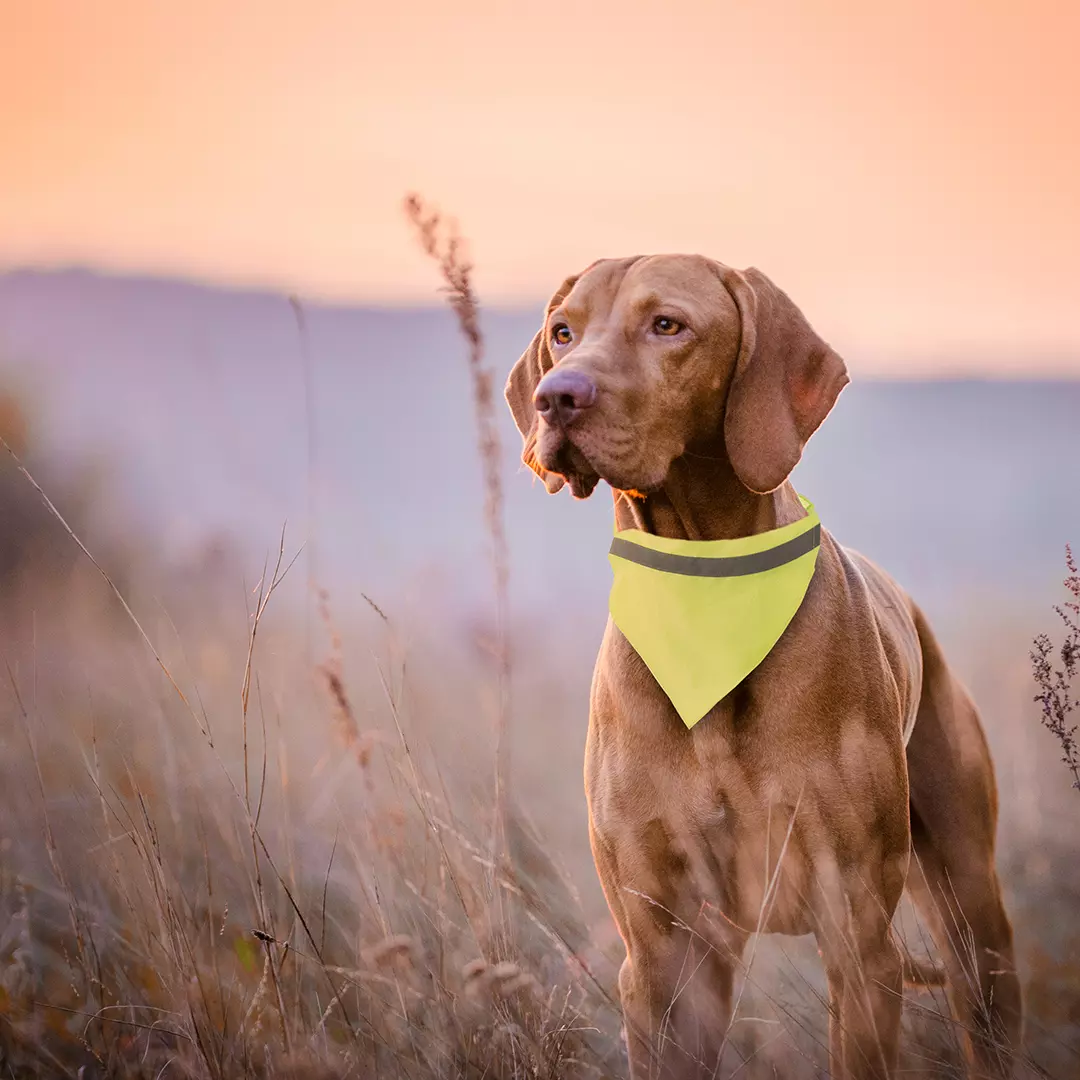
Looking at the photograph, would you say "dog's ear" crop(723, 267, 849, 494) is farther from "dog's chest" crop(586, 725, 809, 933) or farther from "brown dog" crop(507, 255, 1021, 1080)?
"dog's chest" crop(586, 725, 809, 933)

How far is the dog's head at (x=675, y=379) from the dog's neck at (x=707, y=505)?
0.07 m

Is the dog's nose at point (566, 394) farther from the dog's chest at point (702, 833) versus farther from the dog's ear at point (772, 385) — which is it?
the dog's chest at point (702, 833)

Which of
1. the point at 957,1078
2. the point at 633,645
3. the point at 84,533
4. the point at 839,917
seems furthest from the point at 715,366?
the point at 84,533

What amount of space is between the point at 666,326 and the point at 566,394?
44 centimetres

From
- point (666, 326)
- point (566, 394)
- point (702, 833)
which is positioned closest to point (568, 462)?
point (566, 394)

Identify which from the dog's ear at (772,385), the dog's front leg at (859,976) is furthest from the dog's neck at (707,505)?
the dog's front leg at (859,976)

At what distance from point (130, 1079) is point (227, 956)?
705 mm

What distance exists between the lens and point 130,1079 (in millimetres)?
2902

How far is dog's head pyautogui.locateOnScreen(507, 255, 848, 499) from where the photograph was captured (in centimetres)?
284

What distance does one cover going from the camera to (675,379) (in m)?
3.01

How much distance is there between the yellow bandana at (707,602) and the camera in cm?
302

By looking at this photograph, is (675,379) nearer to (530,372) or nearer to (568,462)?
(568,462)

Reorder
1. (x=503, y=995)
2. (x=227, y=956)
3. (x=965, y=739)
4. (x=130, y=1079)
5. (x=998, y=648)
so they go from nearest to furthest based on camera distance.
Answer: (x=503, y=995) < (x=130, y=1079) < (x=227, y=956) < (x=965, y=739) < (x=998, y=648)

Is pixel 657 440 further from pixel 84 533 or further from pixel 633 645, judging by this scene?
pixel 84 533
